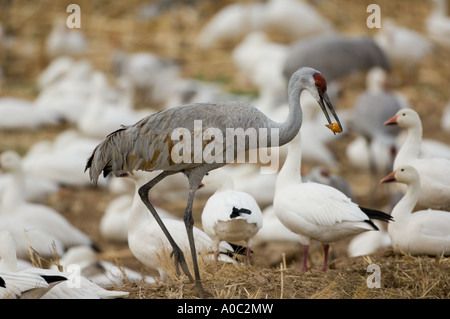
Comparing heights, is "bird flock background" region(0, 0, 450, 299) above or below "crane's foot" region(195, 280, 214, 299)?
above

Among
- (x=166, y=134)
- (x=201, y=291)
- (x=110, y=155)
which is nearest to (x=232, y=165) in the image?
(x=110, y=155)

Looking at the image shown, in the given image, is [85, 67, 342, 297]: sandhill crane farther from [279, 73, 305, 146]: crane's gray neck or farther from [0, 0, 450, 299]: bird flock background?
[0, 0, 450, 299]: bird flock background

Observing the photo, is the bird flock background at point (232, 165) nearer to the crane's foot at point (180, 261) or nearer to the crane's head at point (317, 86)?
the crane's foot at point (180, 261)

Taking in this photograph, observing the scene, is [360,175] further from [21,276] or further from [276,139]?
[21,276]

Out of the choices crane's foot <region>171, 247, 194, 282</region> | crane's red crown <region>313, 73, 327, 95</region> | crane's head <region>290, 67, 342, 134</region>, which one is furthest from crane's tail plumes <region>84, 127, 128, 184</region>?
crane's red crown <region>313, 73, 327, 95</region>

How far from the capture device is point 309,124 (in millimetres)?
11953

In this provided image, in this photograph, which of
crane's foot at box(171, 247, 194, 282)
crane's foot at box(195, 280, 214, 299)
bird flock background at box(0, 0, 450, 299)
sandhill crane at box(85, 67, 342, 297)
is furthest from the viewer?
bird flock background at box(0, 0, 450, 299)

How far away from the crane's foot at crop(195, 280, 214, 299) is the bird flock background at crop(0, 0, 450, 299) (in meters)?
0.11

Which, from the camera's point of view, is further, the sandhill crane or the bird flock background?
the bird flock background

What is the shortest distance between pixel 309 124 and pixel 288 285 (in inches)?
268

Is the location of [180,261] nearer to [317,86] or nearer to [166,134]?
[166,134]

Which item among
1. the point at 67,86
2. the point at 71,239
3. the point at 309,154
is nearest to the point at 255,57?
the point at 67,86

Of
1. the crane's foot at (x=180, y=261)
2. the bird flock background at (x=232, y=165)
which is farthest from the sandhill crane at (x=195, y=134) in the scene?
the bird flock background at (x=232, y=165)

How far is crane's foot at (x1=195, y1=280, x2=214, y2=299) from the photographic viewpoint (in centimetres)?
509
